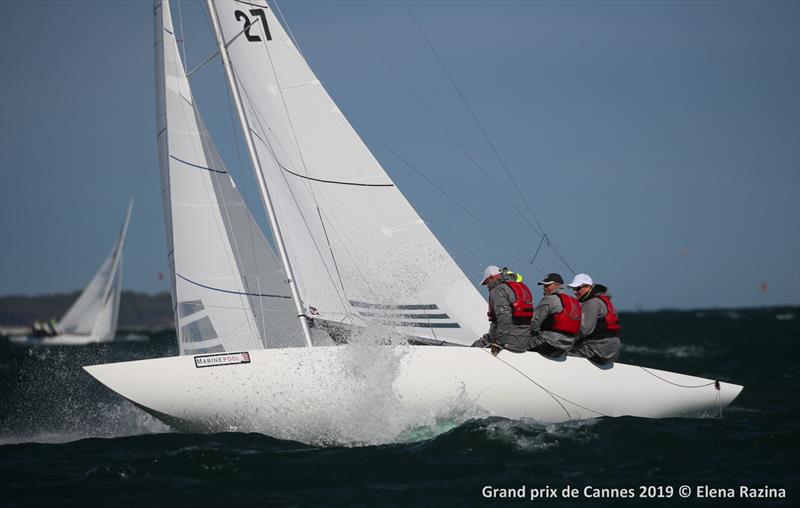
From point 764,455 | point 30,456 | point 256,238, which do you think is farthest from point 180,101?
point 764,455

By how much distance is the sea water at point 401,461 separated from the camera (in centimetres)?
686

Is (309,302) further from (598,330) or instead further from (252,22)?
(252,22)

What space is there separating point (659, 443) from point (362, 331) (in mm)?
3076

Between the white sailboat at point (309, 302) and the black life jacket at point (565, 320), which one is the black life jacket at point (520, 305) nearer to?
the black life jacket at point (565, 320)

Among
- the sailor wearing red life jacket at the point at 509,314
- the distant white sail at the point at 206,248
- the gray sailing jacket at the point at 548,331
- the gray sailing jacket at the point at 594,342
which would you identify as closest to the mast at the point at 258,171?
the distant white sail at the point at 206,248

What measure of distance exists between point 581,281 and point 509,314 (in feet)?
3.38

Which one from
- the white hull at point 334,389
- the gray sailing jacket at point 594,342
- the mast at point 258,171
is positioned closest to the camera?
the white hull at point 334,389

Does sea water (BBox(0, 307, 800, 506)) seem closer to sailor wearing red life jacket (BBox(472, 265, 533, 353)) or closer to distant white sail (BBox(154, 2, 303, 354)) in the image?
sailor wearing red life jacket (BBox(472, 265, 533, 353))

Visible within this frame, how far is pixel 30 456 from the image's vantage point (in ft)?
28.6

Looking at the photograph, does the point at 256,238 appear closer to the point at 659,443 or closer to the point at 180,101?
the point at 180,101

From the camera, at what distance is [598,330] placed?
9.70 meters

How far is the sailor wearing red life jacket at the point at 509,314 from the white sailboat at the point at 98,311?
3061 cm

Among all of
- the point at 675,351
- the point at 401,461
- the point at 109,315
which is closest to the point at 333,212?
the point at 401,461

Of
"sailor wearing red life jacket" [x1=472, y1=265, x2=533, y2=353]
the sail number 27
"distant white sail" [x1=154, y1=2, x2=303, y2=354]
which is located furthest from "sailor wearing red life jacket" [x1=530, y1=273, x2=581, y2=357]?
the sail number 27
